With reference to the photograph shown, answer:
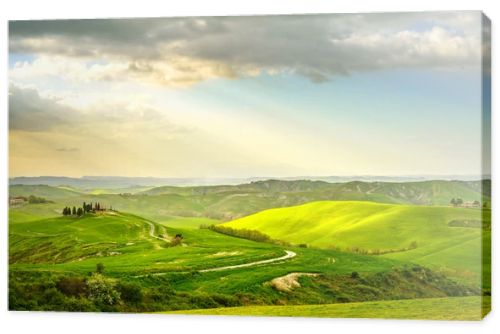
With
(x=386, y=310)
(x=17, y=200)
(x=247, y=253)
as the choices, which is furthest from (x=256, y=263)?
(x=17, y=200)

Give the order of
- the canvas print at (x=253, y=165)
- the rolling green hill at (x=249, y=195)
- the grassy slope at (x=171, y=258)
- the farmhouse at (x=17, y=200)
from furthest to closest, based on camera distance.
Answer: the farmhouse at (x=17, y=200) → the grassy slope at (x=171, y=258) → the rolling green hill at (x=249, y=195) → the canvas print at (x=253, y=165)

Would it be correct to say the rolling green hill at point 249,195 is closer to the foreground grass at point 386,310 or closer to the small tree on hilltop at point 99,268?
the small tree on hilltop at point 99,268

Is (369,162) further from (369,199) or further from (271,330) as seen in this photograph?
(271,330)

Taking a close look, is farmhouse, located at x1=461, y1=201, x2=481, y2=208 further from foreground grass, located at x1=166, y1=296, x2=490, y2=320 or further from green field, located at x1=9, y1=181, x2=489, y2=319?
foreground grass, located at x1=166, y1=296, x2=490, y2=320

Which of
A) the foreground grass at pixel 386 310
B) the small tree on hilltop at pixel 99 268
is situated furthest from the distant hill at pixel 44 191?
the foreground grass at pixel 386 310

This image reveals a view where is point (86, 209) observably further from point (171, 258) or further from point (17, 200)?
point (171, 258)
